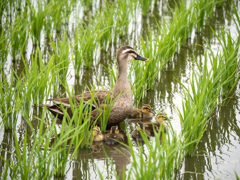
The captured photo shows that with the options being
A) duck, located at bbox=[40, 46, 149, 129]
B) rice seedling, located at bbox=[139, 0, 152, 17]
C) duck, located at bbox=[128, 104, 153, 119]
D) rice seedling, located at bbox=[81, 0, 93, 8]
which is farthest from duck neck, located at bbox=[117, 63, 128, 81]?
rice seedling, located at bbox=[81, 0, 93, 8]

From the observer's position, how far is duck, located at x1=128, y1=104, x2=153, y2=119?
434 centimetres

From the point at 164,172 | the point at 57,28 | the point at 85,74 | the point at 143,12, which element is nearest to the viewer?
the point at 164,172

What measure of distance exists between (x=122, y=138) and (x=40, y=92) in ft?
4.19

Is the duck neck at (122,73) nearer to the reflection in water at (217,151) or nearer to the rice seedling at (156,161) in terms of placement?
the reflection in water at (217,151)

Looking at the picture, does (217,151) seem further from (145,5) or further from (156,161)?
(145,5)

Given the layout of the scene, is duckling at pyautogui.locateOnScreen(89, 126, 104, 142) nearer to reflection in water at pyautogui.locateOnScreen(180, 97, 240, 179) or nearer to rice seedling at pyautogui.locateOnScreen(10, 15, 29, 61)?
reflection in water at pyautogui.locateOnScreen(180, 97, 240, 179)

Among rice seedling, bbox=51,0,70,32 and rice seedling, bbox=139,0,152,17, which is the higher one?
rice seedling, bbox=139,0,152,17

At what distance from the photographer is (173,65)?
614 centimetres

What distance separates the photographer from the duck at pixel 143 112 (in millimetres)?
4340

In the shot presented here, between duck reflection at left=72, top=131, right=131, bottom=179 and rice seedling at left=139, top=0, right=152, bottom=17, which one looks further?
rice seedling at left=139, top=0, right=152, bottom=17

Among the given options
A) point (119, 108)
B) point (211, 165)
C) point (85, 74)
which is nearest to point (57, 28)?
point (85, 74)

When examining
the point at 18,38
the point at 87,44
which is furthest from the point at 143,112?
the point at 18,38

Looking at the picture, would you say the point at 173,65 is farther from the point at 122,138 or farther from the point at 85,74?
the point at 122,138

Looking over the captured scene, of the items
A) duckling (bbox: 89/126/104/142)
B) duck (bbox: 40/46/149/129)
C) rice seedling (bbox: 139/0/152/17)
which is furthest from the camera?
rice seedling (bbox: 139/0/152/17)
